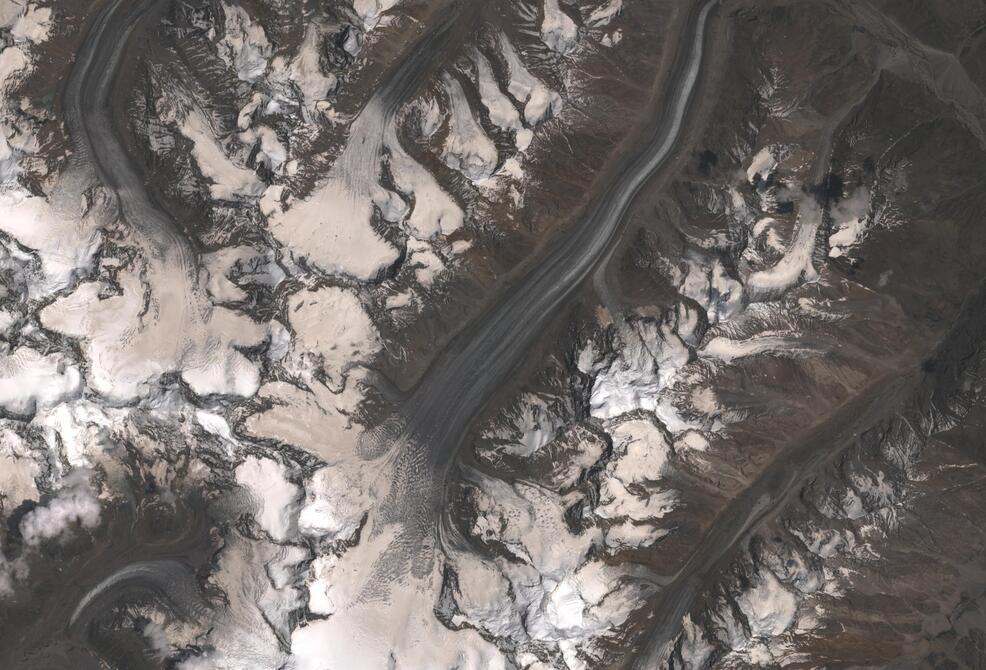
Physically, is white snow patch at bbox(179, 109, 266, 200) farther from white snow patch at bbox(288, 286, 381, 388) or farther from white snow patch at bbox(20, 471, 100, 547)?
white snow patch at bbox(20, 471, 100, 547)

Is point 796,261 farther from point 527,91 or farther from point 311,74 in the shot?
point 311,74

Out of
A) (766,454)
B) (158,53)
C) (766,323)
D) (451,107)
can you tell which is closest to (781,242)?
(766,323)

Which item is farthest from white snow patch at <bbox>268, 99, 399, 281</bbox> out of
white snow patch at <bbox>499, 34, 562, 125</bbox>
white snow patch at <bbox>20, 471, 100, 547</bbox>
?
white snow patch at <bbox>20, 471, 100, 547</bbox>

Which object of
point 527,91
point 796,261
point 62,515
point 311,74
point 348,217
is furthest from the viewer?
point 796,261

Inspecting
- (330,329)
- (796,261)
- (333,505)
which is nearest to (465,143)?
(330,329)

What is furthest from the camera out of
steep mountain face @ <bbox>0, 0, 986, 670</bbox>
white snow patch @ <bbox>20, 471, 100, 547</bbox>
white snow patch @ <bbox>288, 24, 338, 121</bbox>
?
white snow patch @ <bbox>288, 24, 338, 121</bbox>

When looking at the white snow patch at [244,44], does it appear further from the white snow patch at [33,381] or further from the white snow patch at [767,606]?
the white snow patch at [767,606]

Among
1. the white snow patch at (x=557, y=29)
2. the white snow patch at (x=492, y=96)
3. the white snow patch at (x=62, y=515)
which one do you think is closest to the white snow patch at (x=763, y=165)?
the white snow patch at (x=557, y=29)

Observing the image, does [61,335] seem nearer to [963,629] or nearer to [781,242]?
[781,242]

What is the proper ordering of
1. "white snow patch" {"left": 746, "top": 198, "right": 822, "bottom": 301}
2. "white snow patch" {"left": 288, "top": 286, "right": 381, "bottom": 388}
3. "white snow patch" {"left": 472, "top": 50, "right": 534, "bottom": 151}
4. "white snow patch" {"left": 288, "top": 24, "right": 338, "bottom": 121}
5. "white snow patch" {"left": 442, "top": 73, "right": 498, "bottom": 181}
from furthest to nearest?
"white snow patch" {"left": 746, "top": 198, "right": 822, "bottom": 301} < "white snow patch" {"left": 472, "top": 50, "right": 534, "bottom": 151} < "white snow patch" {"left": 442, "top": 73, "right": 498, "bottom": 181} < "white snow patch" {"left": 288, "top": 286, "right": 381, "bottom": 388} < "white snow patch" {"left": 288, "top": 24, "right": 338, "bottom": 121}
